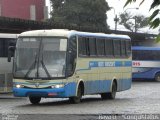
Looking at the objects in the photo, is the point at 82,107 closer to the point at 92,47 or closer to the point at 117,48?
the point at 92,47

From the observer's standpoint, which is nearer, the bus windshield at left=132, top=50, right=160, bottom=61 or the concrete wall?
the bus windshield at left=132, top=50, right=160, bottom=61

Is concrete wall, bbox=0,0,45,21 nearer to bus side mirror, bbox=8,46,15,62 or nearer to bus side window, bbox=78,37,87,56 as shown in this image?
bus side mirror, bbox=8,46,15,62

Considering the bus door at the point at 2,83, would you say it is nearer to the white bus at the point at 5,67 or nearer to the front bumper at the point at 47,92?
the white bus at the point at 5,67

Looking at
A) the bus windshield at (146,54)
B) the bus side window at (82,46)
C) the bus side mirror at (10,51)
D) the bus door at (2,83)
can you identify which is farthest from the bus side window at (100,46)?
the bus windshield at (146,54)

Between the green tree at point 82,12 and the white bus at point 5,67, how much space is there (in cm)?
5120

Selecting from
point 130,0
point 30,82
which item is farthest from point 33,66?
point 130,0

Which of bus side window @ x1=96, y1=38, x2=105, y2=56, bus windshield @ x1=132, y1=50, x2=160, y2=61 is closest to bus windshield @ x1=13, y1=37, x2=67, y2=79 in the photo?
bus side window @ x1=96, y1=38, x2=105, y2=56

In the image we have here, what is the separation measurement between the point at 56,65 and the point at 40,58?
0.64 m

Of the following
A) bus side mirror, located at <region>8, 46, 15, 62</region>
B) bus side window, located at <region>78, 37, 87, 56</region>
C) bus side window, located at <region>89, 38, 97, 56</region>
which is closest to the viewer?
bus side window, located at <region>78, 37, 87, 56</region>

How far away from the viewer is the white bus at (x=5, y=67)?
943 inches

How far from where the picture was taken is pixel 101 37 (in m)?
22.1

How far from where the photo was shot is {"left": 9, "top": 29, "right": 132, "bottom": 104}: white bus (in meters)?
18.0

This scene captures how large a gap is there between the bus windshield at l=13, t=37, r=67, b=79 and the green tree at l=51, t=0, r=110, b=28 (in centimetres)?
5739

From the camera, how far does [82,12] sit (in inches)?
3054
